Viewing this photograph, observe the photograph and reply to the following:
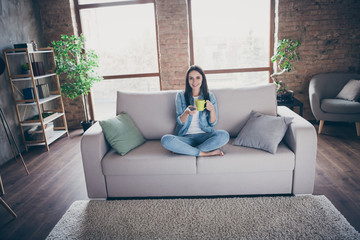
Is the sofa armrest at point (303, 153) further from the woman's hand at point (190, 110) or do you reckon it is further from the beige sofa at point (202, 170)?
the woman's hand at point (190, 110)

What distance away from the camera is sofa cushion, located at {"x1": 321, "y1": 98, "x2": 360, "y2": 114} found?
11.8 ft

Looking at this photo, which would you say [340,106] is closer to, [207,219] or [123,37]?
[207,219]

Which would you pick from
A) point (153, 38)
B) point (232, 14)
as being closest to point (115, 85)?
point (153, 38)

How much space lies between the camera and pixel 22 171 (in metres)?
3.19

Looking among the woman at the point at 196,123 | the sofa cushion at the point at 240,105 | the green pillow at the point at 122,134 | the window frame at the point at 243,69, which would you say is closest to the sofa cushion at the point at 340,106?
the window frame at the point at 243,69

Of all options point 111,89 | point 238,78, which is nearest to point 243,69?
point 238,78

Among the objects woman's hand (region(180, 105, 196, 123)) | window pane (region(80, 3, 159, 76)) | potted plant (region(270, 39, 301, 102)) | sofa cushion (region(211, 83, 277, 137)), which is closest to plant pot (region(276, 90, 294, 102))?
potted plant (region(270, 39, 301, 102))

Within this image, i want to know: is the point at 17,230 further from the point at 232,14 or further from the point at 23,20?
the point at 232,14

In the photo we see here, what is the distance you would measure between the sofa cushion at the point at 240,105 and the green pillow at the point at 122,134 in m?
0.82

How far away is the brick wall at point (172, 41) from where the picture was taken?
443cm

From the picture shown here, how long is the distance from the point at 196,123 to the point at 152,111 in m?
0.51

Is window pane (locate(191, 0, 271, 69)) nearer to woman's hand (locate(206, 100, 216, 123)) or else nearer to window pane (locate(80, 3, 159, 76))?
window pane (locate(80, 3, 159, 76))

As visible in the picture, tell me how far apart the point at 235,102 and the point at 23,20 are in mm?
3538

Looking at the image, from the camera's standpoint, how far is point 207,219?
2078 mm
